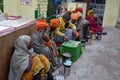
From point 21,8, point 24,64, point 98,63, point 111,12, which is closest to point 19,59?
point 24,64

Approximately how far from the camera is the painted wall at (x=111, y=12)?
8.35 meters

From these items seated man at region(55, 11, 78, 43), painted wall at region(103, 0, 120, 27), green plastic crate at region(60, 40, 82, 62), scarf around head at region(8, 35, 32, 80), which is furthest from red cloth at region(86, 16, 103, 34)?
scarf around head at region(8, 35, 32, 80)

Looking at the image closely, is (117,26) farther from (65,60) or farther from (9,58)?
(9,58)

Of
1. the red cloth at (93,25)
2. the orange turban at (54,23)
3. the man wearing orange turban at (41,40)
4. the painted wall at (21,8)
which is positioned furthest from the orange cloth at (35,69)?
the red cloth at (93,25)

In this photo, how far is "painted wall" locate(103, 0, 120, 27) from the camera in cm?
835

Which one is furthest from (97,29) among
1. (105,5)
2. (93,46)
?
(105,5)

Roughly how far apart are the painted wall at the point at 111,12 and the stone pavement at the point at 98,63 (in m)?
2.49

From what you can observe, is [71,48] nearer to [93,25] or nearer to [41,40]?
[41,40]

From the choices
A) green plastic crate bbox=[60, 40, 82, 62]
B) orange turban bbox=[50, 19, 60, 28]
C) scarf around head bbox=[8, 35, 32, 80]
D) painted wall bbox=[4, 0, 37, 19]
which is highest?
painted wall bbox=[4, 0, 37, 19]

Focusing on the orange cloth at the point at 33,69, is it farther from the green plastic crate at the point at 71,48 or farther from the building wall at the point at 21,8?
the building wall at the point at 21,8

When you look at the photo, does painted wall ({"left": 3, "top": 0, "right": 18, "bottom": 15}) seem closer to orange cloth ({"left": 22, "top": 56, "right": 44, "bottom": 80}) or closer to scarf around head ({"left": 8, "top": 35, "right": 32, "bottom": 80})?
scarf around head ({"left": 8, "top": 35, "right": 32, "bottom": 80})

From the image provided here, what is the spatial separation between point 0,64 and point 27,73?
346 mm

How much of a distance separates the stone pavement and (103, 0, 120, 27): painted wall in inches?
98.0

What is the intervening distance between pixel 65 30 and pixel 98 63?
1.06 m
